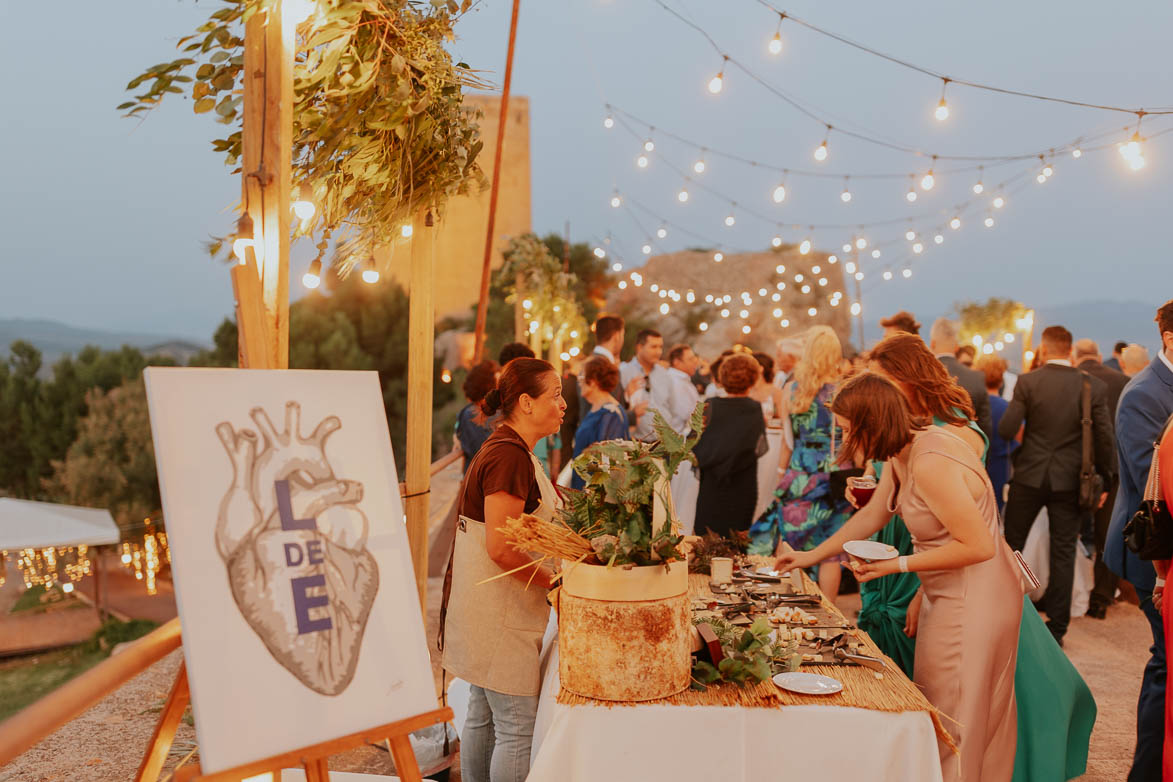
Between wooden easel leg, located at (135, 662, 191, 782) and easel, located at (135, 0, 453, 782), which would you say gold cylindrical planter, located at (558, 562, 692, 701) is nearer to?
wooden easel leg, located at (135, 662, 191, 782)

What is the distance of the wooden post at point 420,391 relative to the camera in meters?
3.17

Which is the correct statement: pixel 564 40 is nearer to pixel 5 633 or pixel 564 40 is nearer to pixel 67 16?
pixel 5 633

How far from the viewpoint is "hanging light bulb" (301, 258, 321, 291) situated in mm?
2834

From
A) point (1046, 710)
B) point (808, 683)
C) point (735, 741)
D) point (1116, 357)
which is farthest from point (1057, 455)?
point (735, 741)

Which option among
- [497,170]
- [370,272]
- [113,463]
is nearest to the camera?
[370,272]

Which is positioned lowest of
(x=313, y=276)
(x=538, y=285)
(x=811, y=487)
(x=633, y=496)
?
(x=811, y=487)

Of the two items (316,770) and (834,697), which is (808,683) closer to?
(834,697)

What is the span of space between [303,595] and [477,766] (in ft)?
3.74

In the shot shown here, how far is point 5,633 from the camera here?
48.6ft

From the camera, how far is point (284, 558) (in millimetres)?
1745

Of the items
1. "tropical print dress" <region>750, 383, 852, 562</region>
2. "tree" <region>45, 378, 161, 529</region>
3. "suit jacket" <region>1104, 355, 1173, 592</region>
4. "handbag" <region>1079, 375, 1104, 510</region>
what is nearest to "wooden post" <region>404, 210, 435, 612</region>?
"tropical print dress" <region>750, 383, 852, 562</region>

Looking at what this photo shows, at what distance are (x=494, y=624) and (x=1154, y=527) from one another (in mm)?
2030

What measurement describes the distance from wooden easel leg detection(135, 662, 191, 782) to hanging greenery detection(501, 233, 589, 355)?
9.73m

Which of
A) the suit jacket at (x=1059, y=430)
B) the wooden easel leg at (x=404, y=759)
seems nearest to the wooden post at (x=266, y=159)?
the wooden easel leg at (x=404, y=759)
